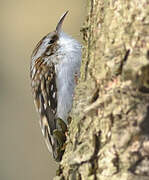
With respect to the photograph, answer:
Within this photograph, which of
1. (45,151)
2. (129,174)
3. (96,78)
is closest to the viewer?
(129,174)

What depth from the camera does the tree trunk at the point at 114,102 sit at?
5.10 ft

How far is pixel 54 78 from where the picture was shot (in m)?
2.73

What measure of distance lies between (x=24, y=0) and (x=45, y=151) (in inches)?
51.7

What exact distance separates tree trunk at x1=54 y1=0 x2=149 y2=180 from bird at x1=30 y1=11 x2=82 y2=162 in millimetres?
882

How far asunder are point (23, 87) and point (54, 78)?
5.84 feet

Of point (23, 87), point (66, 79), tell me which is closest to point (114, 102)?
point (66, 79)

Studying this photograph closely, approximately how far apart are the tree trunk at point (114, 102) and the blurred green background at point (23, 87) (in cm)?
268

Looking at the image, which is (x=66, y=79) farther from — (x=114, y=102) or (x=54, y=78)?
(x=114, y=102)

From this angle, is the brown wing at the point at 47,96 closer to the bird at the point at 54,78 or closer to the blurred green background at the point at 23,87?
the bird at the point at 54,78

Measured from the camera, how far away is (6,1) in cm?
473

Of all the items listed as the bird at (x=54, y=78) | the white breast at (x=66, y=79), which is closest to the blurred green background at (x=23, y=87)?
the bird at (x=54, y=78)

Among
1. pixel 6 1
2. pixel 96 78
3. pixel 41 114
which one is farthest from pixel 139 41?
pixel 6 1

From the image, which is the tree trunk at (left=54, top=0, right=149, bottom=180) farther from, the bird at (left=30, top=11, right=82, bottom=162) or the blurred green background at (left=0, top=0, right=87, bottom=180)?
the blurred green background at (left=0, top=0, right=87, bottom=180)

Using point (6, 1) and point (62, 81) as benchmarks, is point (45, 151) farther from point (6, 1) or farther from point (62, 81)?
point (62, 81)
